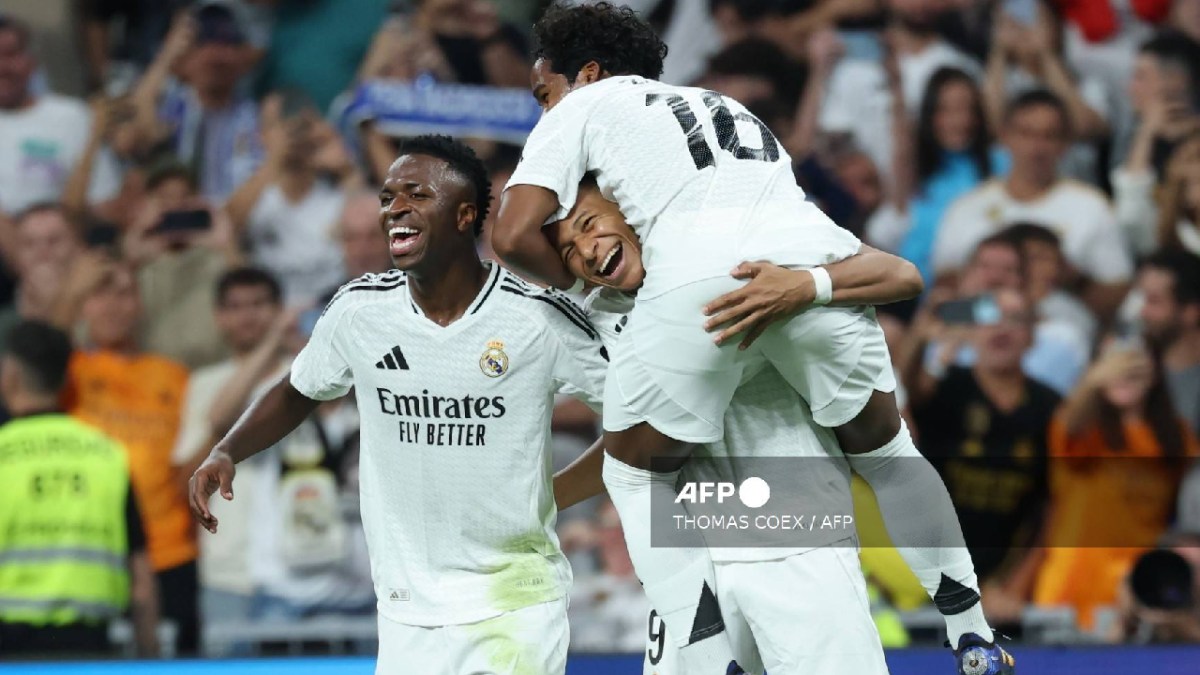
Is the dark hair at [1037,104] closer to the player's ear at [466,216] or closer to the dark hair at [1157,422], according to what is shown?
the dark hair at [1157,422]

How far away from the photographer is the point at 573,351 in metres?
4.08

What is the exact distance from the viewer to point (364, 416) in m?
4.13

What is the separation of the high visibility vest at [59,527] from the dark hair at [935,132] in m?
4.06

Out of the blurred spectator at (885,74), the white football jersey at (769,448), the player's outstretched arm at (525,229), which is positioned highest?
the blurred spectator at (885,74)

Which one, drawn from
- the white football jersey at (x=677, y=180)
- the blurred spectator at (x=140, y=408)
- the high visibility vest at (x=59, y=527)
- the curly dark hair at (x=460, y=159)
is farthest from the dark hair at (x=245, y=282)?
the white football jersey at (x=677, y=180)

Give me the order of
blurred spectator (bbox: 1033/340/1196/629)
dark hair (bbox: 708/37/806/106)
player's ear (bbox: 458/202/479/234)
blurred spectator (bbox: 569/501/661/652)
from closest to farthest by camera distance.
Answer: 1. player's ear (bbox: 458/202/479/234)
2. blurred spectator (bbox: 569/501/661/652)
3. blurred spectator (bbox: 1033/340/1196/629)
4. dark hair (bbox: 708/37/806/106)

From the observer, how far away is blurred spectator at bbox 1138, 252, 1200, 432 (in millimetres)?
7594

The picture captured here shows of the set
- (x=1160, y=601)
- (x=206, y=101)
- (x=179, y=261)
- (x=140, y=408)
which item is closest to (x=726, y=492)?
(x=1160, y=601)

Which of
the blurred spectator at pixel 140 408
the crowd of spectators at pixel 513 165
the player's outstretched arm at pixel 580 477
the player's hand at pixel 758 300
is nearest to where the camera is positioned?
the player's hand at pixel 758 300

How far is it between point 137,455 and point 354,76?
2.11 metres

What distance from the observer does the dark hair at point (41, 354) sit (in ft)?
22.5

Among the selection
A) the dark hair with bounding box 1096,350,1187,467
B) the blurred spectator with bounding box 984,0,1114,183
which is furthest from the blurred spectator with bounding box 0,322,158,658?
the blurred spectator with bounding box 984,0,1114,183

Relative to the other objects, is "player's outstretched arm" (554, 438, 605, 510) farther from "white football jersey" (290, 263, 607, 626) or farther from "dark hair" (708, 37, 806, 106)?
"dark hair" (708, 37, 806, 106)

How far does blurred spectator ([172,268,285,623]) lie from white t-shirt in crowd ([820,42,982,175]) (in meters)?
2.86
